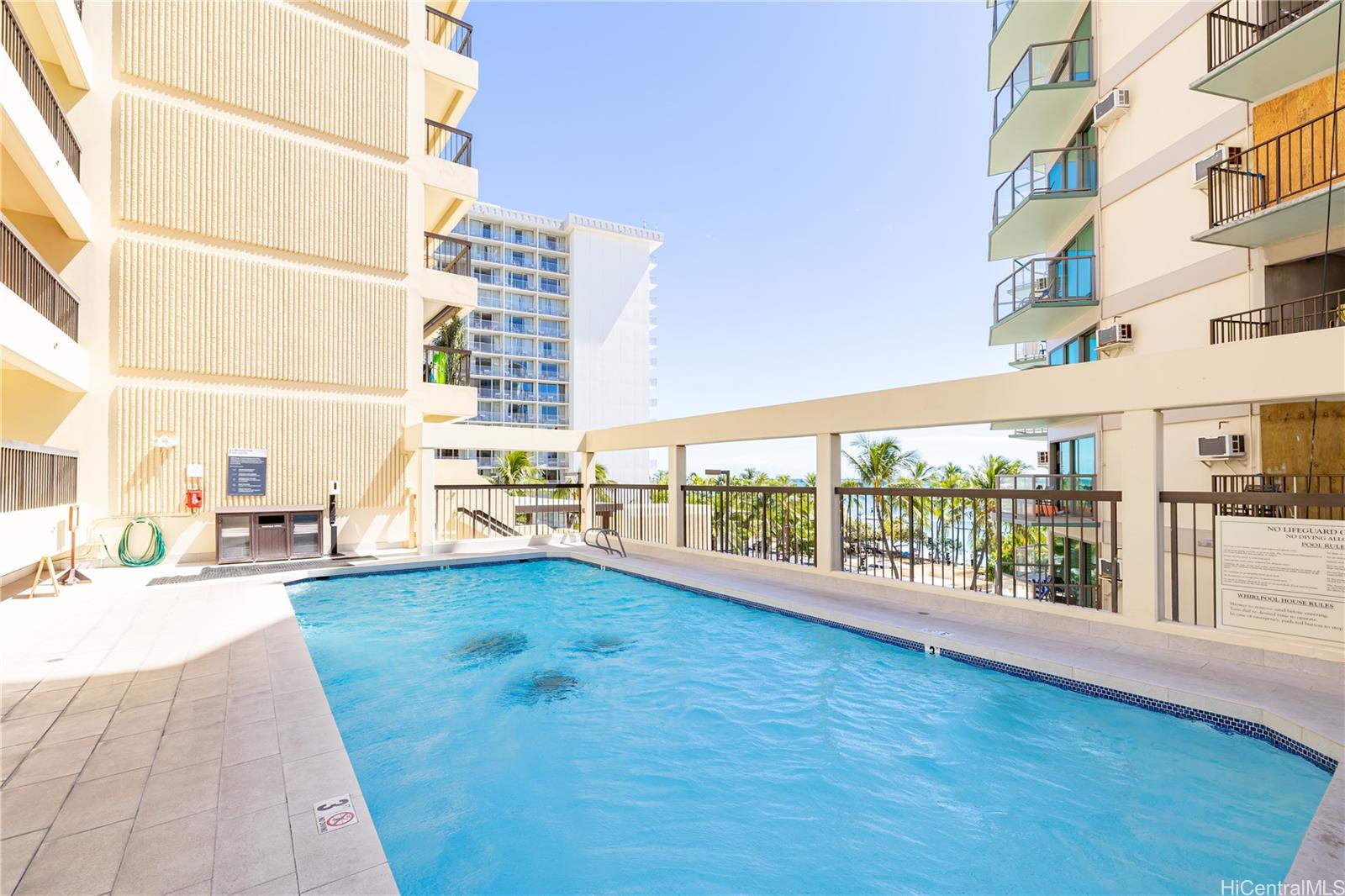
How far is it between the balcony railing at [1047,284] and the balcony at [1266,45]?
3551 millimetres

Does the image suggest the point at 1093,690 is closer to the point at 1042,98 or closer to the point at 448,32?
the point at 1042,98

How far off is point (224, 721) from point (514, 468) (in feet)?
99.1

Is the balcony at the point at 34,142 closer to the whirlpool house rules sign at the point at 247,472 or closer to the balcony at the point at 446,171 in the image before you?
the whirlpool house rules sign at the point at 247,472

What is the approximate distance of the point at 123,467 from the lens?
32.0ft

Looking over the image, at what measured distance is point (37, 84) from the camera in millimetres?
7773

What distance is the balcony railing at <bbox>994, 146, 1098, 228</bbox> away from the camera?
1157 cm

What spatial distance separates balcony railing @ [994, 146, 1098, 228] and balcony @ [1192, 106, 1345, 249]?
343 cm

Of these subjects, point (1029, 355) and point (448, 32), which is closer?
point (448, 32)

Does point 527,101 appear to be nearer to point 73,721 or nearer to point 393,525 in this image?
point 393,525

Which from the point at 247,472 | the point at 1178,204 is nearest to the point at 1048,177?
the point at 1178,204

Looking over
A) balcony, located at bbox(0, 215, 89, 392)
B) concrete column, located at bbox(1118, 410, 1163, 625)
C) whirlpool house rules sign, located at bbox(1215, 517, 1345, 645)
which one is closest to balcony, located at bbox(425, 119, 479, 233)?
balcony, located at bbox(0, 215, 89, 392)

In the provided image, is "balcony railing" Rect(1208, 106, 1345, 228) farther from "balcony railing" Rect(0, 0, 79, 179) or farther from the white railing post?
"balcony railing" Rect(0, 0, 79, 179)

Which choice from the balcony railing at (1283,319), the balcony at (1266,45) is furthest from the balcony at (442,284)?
the balcony railing at (1283,319)

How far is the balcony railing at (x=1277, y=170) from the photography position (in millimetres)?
6750
